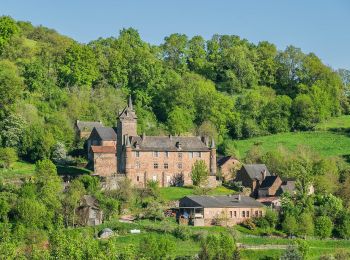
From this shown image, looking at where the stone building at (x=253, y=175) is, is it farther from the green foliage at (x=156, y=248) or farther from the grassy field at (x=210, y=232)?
the green foliage at (x=156, y=248)

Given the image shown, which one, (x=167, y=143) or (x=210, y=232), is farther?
(x=167, y=143)

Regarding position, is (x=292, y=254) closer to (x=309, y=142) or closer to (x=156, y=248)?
(x=156, y=248)

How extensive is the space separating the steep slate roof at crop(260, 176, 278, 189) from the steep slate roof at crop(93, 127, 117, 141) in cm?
1555

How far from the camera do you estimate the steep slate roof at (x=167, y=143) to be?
90.2 m

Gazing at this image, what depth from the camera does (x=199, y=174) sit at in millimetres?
88750

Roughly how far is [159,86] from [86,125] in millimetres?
15577

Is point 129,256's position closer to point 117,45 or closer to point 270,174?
point 270,174

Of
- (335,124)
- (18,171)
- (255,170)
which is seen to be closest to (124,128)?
(18,171)

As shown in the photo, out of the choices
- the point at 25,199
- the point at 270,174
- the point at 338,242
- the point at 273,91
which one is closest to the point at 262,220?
the point at 338,242

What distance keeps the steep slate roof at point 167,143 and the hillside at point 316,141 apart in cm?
1186

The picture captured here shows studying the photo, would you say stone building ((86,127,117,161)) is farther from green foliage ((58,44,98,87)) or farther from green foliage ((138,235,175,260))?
green foliage ((138,235,175,260))

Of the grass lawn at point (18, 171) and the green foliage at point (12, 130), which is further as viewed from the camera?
the green foliage at point (12, 130)

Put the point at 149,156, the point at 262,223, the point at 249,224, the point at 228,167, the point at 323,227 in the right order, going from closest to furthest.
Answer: the point at 323,227
the point at 262,223
the point at 249,224
the point at 149,156
the point at 228,167

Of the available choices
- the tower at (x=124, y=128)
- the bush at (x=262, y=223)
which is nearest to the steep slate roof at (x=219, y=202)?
the bush at (x=262, y=223)
